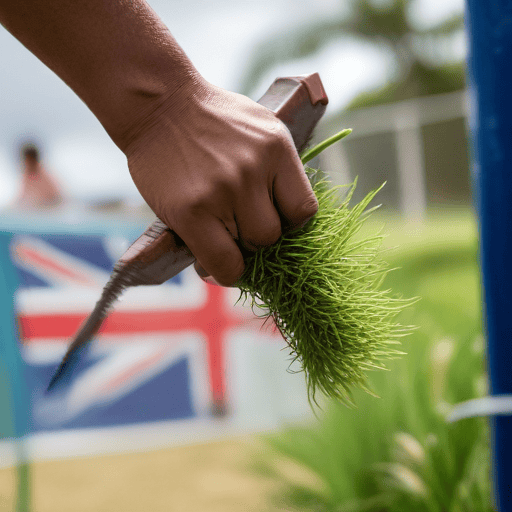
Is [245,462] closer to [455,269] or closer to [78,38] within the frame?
[78,38]

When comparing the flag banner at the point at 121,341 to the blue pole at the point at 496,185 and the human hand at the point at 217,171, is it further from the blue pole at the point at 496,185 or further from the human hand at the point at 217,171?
the human hand at the point at 217,171

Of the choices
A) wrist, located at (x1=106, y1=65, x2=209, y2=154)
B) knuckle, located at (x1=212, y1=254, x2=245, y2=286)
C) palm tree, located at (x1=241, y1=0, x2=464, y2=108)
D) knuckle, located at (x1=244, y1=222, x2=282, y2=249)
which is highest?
palm tree, located at (x1=241, y1=0, x2=464, y2=108)

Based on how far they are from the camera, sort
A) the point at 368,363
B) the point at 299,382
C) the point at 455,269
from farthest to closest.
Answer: the point at 455,269 < the point at 299,382 < the point at 368,363

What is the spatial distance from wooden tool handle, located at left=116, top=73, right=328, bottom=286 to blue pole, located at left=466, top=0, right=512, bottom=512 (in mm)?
315

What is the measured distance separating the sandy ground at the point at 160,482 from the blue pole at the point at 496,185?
3.17 feet

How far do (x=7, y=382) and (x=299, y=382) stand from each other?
34.7 inches

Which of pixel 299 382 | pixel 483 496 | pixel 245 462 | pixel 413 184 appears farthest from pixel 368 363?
pixel 413 184

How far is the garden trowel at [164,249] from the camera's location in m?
0.48

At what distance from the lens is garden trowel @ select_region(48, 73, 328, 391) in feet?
1.58

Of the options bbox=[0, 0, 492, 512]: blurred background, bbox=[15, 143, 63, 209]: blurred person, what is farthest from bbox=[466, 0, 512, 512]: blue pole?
bbox=[15, 143, 63, 209]: blurred person

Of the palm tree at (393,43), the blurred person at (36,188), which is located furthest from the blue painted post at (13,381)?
the palm tree at (393,43)

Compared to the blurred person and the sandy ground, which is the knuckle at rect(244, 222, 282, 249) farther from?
the blurred person

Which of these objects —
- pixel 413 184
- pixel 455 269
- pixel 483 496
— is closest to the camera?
pixel 483 496

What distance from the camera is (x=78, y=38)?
46 cm
